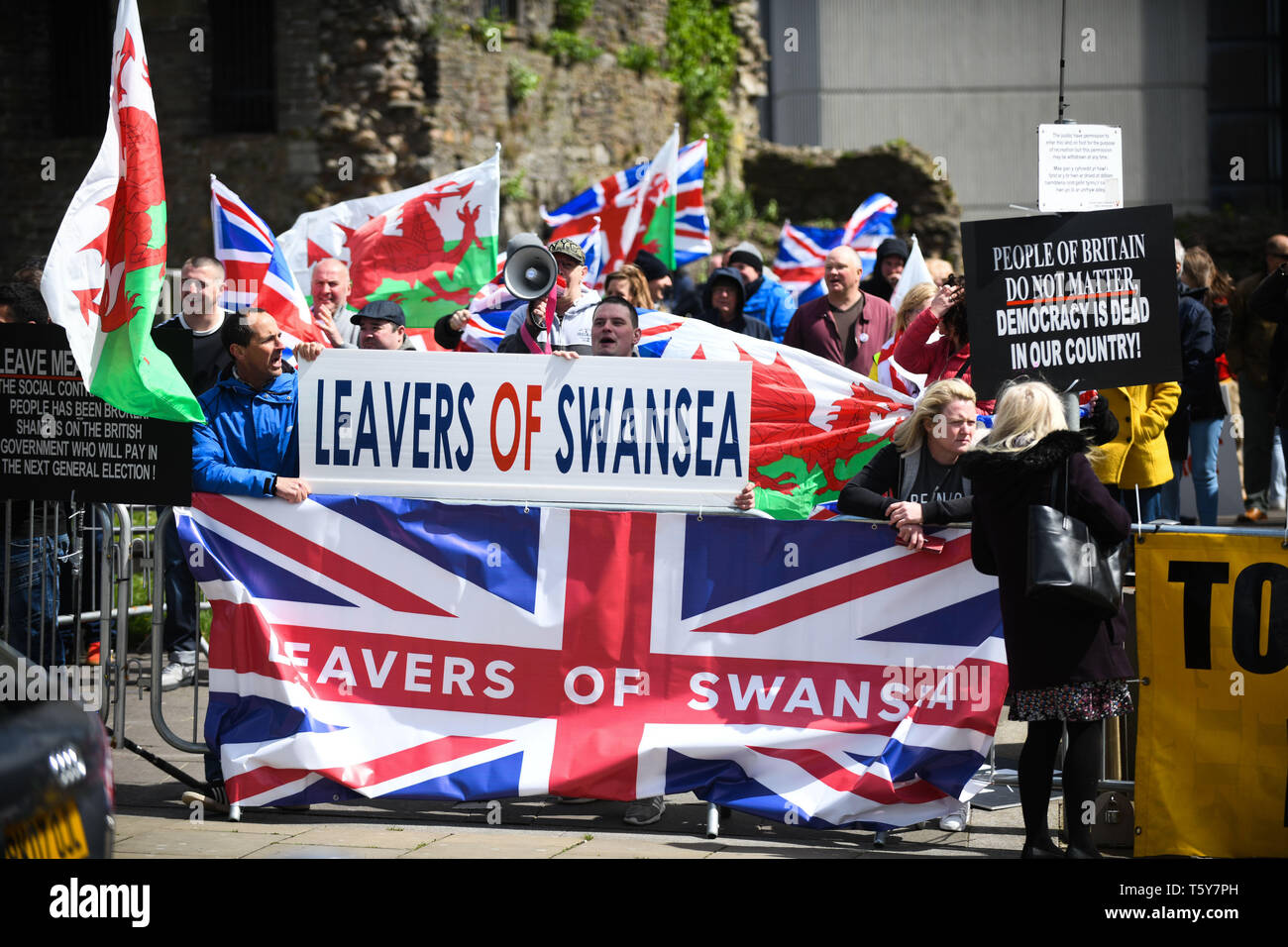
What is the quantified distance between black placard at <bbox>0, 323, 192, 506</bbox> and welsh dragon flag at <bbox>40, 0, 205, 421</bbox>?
24 cm

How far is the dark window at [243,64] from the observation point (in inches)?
766

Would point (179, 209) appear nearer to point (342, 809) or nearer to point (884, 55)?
point (342, 809)

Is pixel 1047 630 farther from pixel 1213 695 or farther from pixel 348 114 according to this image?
pixel 348 114

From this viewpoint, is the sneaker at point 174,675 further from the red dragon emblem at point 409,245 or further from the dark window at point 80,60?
the dark window at point 80,60

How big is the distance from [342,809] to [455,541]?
3.97 feet

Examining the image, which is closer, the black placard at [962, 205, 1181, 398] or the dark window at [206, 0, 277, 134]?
the black placard at [962, 205, 1181, 398]

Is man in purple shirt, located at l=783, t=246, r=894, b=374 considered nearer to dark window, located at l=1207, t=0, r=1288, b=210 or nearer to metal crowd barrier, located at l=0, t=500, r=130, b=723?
metal crowd barrier, located at l=0, t=500, r=130, b=723

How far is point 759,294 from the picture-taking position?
12.1 meters

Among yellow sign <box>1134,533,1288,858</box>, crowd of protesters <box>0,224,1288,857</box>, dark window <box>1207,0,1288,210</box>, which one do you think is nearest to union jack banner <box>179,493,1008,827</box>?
crowd of protesters <box>0,224,1288,857</box>

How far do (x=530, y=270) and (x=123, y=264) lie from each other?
7.28ft

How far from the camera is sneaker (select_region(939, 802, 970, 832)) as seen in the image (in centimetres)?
602

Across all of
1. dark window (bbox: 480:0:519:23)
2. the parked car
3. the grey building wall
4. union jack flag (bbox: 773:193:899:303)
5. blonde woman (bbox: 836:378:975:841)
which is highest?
the grey building wall
